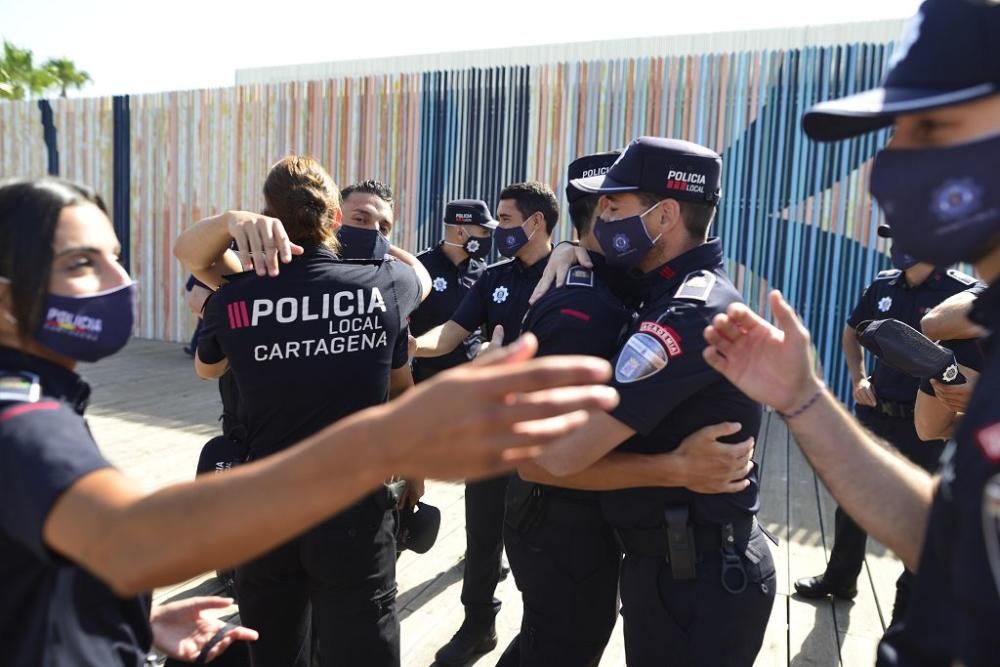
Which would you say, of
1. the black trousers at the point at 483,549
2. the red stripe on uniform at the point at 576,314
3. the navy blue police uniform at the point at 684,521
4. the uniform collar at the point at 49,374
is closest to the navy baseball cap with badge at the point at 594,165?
the red stripe on uniform at the point at 576,314

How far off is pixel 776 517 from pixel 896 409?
55.4 inches

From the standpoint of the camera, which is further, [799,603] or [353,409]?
[799,603]

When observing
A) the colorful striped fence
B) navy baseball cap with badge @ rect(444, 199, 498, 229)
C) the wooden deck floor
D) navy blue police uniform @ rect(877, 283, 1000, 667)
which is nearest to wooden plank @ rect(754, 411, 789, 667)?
the wooden deck floor

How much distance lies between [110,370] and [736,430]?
9669 mm

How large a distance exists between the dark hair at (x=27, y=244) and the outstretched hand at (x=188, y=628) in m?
0.78

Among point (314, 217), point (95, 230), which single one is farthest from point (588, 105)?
point (95, 230)

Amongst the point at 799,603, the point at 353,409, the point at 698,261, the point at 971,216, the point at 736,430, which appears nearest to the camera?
the point at 971,216

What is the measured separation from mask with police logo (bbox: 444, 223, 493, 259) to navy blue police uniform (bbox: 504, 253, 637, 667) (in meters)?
3.32

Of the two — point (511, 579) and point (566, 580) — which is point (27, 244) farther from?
point (511, 579)

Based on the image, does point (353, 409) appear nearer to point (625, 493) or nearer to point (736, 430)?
point (625, 493)

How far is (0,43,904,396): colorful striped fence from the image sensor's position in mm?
8359

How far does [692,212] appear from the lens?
224 centimetres

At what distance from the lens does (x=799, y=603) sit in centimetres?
398

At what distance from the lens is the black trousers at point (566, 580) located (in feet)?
7.50
